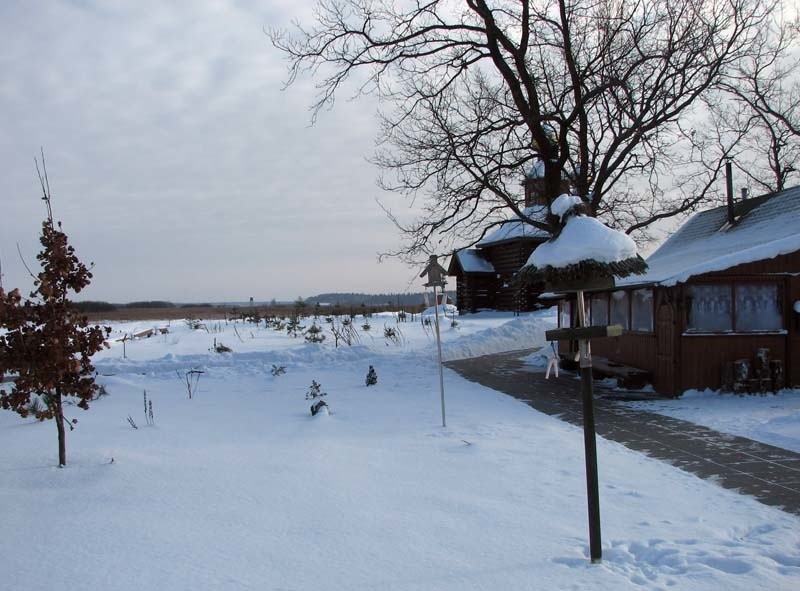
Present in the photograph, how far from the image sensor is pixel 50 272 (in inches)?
267

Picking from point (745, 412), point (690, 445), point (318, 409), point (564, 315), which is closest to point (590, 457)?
point (690, 445)

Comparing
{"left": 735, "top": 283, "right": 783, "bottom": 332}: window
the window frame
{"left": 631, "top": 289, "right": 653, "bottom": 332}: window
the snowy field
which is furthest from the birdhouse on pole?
{"left": 735, "top": 283, "right": 783, "bottom": 332}: window

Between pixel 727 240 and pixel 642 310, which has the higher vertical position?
pixel 727 240

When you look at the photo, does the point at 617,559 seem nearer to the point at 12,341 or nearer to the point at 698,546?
the point at 698,546

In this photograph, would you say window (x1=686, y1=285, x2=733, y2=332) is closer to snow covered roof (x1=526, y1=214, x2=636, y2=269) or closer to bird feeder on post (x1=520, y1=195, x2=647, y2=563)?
bird feeder on post (x1=520, y1=195, x2=647, y2=563)

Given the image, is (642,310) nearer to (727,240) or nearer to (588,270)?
(727,240)

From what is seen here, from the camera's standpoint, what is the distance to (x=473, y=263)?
35.6 meters

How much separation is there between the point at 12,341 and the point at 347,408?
556 centimetres

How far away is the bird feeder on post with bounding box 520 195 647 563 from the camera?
14.5ft

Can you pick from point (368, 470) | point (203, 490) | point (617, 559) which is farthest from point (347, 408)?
point (617, 559)

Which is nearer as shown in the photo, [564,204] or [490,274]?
[564,204]

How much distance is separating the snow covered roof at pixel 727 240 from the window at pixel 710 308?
577mm

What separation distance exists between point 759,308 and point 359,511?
1023 cm

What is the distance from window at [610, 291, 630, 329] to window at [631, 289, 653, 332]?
36cm
